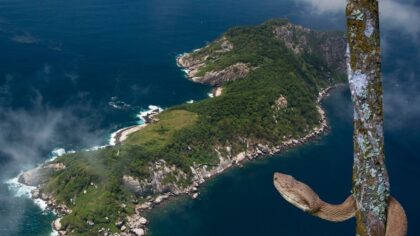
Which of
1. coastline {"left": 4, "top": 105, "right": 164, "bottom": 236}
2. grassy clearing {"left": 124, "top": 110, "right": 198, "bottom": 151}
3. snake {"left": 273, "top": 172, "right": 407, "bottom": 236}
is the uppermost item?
snake {"left": 273, "top": 172, "right": 407, "bottom": 236}

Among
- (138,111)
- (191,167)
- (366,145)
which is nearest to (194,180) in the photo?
(191,167)

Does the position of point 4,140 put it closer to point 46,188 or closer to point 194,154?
point 46,188

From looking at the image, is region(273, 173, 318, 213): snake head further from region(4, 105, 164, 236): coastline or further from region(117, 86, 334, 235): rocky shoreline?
region(4, 105, 164, 236): coastline

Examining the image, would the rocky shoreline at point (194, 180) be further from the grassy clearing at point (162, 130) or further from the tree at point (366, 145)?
the tree at point (366, 145)

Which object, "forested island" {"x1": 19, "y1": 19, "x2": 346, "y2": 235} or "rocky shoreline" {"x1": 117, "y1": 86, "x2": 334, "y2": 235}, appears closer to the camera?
"rocky shoreline" {"x1": 117, "y1": 86, "x2": 334, "y2": 235}

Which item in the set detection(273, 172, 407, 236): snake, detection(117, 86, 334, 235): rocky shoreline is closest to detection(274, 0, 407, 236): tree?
detection(273, 172, 407, 236): snake

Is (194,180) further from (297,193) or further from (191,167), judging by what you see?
(297,193)
